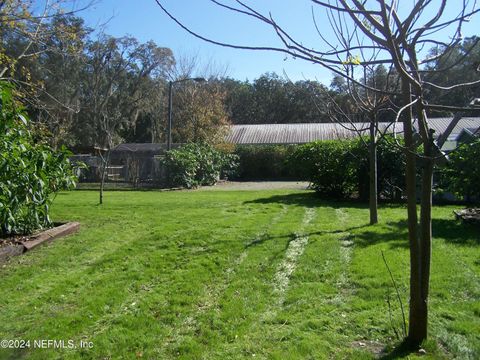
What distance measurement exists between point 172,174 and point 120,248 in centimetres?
1523

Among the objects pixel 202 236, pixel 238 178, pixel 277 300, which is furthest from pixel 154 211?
pixel 238 178

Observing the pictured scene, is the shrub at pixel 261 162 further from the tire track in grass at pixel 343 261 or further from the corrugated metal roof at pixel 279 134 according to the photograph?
the tire track in grass at pixel 343 261

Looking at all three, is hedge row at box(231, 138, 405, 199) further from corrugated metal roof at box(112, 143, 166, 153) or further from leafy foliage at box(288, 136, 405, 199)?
corrugated metal roof at box(112, 143, 166, 153)

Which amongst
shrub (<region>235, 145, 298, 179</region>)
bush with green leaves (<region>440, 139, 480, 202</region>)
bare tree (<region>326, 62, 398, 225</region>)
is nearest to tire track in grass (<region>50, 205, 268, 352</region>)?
bare tree (<region>326, 62, 398, 225</region>)

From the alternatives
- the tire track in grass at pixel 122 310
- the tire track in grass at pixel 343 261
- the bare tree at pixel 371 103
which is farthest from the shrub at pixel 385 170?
the tire track in grass at pixel 122 310

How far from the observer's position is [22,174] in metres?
6.91

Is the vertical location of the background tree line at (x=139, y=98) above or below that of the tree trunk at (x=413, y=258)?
above

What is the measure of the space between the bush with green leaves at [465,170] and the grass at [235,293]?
1.67 m

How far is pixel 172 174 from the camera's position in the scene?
875 inches

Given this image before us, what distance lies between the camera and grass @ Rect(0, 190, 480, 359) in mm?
3736

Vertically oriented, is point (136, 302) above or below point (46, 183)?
below

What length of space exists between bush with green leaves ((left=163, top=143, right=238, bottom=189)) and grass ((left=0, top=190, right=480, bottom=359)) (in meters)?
13.6

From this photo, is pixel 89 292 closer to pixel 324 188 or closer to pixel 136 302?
pixel 136 302

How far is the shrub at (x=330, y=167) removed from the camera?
1391 centimetres
